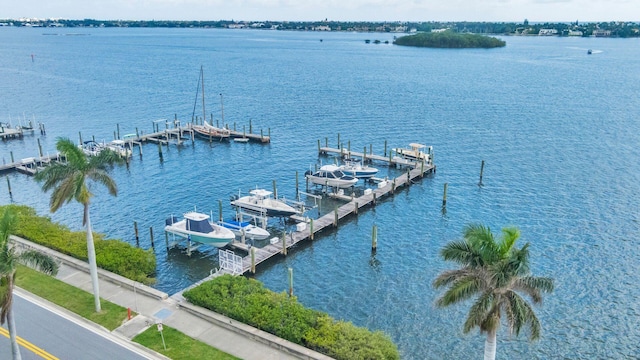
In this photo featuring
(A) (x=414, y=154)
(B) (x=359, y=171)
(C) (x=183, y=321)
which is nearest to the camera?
(C) (x=183, y=321)

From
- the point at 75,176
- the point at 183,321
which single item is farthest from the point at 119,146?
the point at 183,321

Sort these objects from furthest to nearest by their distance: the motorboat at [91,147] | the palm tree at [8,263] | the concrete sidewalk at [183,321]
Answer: the motorboat at [91,147] < the concrete sidewalk at [183,321] < the palm tree at [8,263]

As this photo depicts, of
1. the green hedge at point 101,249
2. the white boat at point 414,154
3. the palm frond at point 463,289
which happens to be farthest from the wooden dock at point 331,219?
the palm frond at point 463,289

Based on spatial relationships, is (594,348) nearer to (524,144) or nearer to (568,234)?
(568,234)

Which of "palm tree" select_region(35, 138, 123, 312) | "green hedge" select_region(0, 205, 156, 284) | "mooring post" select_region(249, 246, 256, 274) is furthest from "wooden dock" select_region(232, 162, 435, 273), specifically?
"palm tree" select_region(35, 138, 123, 312)

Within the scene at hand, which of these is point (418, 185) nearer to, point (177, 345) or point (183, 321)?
point (183, 321)

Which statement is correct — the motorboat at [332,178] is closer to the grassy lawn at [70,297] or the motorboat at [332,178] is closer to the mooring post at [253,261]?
the mooring post at [253,261]

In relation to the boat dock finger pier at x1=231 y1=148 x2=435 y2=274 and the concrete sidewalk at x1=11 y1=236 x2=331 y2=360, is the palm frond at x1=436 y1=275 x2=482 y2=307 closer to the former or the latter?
the concrete sidewalk at x1=11 y1=236 x2=331 y2=360
